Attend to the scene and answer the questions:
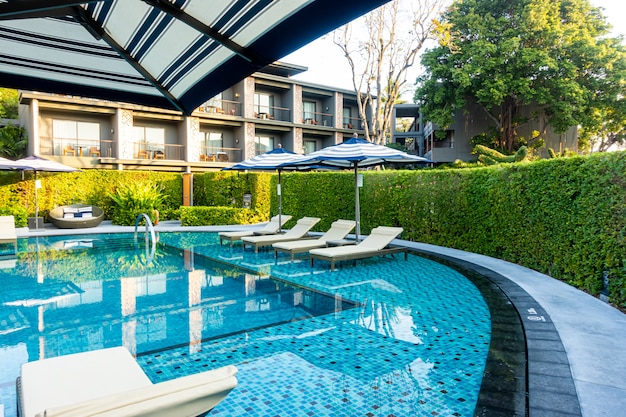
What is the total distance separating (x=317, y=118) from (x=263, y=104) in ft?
16.8

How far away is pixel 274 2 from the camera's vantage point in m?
2.52

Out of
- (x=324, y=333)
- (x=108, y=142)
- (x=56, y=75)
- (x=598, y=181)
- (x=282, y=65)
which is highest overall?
(x=282, y=65)

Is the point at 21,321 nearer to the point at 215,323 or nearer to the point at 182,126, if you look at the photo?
the point at 215,323

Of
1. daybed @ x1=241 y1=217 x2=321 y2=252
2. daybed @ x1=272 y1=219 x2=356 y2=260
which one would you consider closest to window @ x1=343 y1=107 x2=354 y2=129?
daybed @ x1=241 y1=217 x2=321 y2=252

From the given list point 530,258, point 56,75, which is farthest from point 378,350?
point 530,258

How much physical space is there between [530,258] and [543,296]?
262 centimetres

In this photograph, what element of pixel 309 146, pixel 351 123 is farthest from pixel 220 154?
pixel 351 123

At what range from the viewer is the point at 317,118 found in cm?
3422

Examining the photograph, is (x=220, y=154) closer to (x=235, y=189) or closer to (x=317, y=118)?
(x=235, y=189)

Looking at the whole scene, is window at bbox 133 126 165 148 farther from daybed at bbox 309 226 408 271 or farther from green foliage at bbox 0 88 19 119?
daybed at bbox 309 226 408 271

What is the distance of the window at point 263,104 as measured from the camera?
30519mm

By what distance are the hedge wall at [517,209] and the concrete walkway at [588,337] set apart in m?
0.43

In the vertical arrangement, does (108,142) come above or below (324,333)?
above

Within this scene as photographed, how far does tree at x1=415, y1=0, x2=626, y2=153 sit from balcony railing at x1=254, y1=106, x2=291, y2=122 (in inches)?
443
